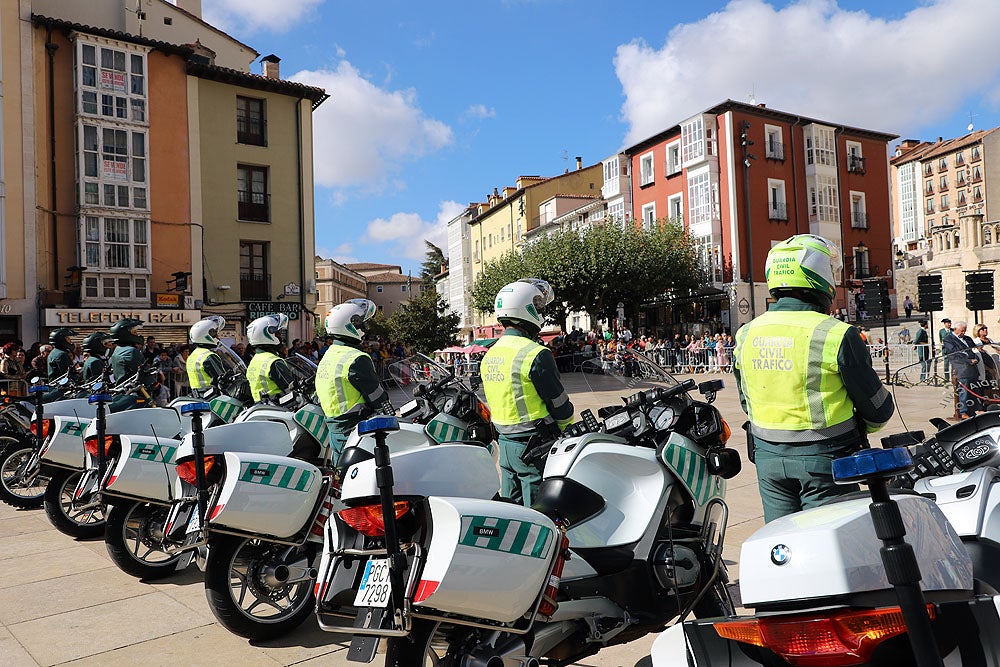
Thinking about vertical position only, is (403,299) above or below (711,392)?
above

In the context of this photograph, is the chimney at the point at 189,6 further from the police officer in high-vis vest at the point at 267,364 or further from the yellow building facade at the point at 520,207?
the police officer in high-vis vest at the point at 267,364

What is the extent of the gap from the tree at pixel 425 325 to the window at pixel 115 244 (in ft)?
92.0

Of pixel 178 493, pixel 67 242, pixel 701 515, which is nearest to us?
pixel 701 515

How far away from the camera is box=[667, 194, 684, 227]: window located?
1519 inches

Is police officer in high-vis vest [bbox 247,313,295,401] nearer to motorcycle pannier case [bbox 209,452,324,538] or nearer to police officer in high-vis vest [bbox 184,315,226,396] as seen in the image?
police officer in high-vis vest [bbox 184,315,226,396]

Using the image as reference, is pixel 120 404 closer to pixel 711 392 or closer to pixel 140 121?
pixel 711 392

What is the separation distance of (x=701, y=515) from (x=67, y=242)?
82.0 feet

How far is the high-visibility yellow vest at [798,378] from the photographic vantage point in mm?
2975

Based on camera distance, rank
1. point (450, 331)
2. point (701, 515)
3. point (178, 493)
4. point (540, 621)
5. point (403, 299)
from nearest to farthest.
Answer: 1. point (540, 621)
2. point (701, 515)
3. point (178, 493)
4. point (450, 331)
5. point (403, 299)

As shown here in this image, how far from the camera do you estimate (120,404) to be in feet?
25.4

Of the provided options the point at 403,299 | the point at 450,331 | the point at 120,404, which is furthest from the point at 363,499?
the point at 403,299

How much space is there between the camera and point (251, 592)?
4.22 meters

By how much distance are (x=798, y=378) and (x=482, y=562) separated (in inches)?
54.9

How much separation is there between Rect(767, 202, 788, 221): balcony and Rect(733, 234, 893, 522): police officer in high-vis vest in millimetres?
35884
